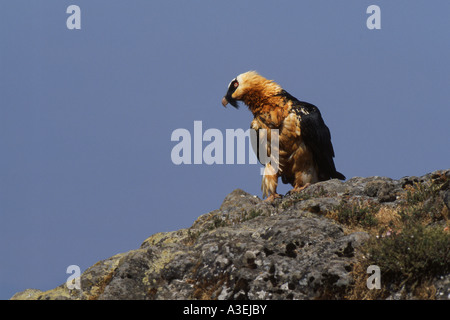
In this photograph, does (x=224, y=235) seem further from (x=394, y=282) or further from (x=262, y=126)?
(x=262, y=126)

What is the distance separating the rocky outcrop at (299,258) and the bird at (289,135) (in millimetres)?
2739

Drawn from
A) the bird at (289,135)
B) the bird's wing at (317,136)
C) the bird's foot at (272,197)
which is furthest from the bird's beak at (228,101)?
the bird's foot at (272,197)

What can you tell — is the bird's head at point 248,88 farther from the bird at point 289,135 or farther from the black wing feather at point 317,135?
the black wing feather at point 317,135

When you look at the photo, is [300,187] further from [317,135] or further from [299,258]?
[299,258]

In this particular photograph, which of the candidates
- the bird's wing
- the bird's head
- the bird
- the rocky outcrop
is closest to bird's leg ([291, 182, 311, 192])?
the bird

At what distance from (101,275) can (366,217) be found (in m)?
5.12

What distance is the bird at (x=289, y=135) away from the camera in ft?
50.1

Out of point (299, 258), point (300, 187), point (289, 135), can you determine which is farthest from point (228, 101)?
point (299, 258)

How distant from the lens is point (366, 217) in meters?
11.3

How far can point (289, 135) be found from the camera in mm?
15211

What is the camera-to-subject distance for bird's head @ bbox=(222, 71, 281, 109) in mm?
16016
